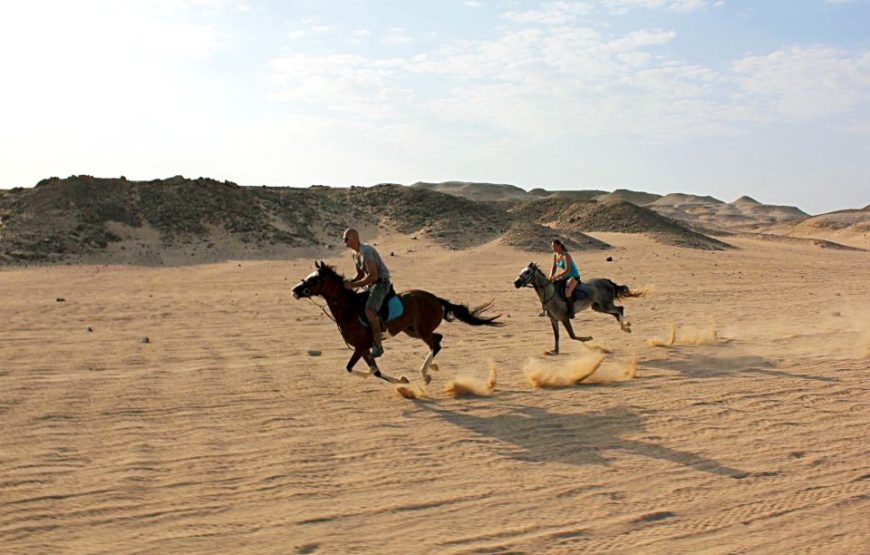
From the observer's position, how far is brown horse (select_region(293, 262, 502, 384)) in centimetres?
964

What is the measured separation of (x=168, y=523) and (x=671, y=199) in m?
160

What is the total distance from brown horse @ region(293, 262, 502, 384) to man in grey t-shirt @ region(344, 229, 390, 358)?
0.15 m

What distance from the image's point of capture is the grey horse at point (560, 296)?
12672 mm

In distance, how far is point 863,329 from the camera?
48.4 ft

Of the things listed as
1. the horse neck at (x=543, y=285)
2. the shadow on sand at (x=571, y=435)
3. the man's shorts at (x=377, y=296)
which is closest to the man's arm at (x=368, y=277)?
the man's shorts at (x=377, y=296)

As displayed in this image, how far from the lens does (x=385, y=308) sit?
32.6ft

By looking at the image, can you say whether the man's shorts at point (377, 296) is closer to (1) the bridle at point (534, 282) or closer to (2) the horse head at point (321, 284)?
(2) the horse head at point (321, 284)

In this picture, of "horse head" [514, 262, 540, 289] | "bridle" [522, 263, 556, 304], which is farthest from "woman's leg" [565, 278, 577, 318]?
"horse head" [514, 262, 540, 289]

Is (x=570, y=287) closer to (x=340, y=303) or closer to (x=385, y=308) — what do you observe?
(x=385, y=308)

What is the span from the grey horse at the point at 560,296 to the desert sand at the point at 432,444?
0.55 m

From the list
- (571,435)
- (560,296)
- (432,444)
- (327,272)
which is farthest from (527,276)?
(432,444)

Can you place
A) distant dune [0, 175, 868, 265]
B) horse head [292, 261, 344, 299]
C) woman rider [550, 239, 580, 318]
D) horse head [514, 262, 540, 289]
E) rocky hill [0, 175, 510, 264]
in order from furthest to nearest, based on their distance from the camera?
distant dune [0, 175, 868, 265], rocky hill [0, 175, 510, 264], woman rider [550, 239, 580, 318], horse head [514, 262, 540, 289], horse head [292, 261, 344, 299]

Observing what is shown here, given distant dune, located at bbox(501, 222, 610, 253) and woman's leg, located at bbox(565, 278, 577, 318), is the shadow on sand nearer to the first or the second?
woman's leg, located at bbox(565, 278, 577, 318)

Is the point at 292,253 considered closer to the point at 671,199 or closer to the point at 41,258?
the point at 41,258
